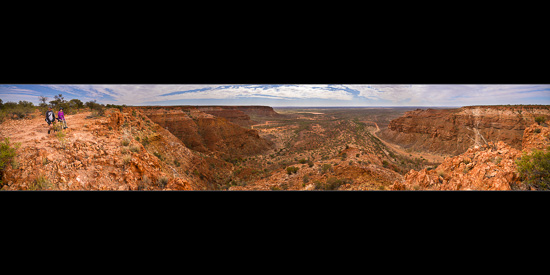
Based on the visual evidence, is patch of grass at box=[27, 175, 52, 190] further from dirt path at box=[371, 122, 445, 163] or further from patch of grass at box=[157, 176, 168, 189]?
dirt path at box=[371, 122, 445, 163]

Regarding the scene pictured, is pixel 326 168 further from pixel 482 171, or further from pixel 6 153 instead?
pixel 6 153

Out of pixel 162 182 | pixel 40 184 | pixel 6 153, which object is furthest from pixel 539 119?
pixel 6 153

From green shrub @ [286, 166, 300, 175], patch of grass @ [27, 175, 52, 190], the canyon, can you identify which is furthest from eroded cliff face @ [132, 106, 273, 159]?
Answer: patch of grass @ [27, 175, 52, 190]

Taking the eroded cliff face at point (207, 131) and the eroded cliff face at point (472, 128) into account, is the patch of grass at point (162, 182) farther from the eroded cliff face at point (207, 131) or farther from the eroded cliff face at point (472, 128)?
the eroded cliff face at point (472, 128)
